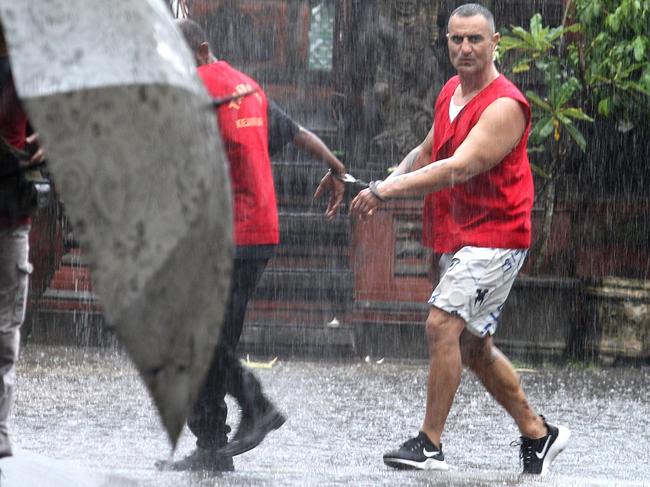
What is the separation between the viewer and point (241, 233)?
5.55 metres

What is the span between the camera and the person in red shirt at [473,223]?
5.36 meters

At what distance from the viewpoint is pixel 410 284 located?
36.7 ft

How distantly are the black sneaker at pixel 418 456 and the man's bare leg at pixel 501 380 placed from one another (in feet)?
1.27

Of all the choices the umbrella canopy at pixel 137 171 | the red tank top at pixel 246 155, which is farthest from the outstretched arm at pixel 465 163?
the umbrella canopy at pixel 137 171

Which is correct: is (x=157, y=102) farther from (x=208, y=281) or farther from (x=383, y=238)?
(x=383, y=238)

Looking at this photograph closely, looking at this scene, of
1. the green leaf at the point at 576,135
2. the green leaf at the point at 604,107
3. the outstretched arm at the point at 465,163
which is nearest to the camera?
the outstretched arm at the point at 465,163

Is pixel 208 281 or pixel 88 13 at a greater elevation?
pixel 88 13

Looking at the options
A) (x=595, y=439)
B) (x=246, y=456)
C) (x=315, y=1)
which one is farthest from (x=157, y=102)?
(x=315, y=1)

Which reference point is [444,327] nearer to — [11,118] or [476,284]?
[476,284]

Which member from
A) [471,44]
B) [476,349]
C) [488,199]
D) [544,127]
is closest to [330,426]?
[476,349]

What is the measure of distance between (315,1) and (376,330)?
3.13 metres

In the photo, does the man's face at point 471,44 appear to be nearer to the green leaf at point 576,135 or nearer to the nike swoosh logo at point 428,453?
the nike swoosh logo at point 428,453

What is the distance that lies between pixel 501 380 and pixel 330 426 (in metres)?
1.88

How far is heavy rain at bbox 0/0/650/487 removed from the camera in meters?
2.13
